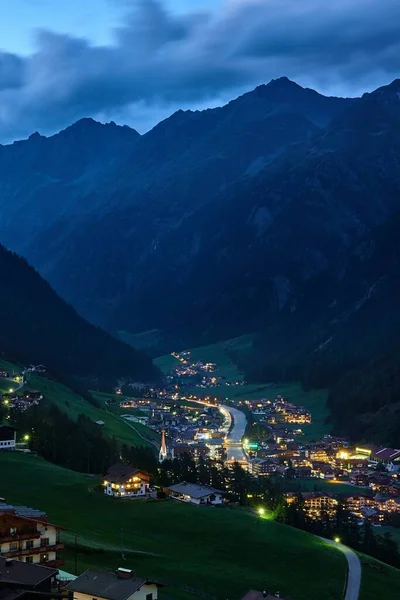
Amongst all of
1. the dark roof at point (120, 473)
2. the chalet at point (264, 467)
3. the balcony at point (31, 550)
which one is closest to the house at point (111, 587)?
the balcony at point (31, 550)

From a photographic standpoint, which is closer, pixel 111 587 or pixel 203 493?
pixel 111 587

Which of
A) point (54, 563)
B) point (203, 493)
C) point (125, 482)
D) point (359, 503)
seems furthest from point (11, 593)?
point (359, 503)

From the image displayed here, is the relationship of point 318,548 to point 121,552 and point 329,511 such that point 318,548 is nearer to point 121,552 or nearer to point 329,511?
point 121,552

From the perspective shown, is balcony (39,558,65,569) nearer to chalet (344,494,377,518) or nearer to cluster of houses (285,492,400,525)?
cluster of houses (285,492,400,525)

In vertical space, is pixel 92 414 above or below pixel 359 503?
above

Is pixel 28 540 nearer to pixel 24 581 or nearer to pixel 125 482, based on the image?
pixel 24 581

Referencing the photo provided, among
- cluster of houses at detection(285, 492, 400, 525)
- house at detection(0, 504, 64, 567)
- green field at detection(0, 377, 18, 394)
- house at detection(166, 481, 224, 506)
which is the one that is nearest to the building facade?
house at detection(0, 504, 64, 567)

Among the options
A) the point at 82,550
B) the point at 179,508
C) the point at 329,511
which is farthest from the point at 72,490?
the point at 329,511
